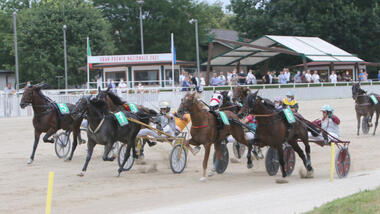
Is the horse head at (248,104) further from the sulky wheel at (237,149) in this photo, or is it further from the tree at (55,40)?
the tree at (55,40)

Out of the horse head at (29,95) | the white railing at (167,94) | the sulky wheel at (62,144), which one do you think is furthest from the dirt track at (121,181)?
the white railing at (167,94)

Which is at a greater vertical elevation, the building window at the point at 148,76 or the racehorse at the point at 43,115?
the building window at the point at 148,76

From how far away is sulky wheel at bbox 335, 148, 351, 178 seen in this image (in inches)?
424

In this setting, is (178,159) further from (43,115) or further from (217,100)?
(43,115)

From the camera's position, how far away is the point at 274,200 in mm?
8391

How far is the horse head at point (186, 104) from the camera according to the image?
34.2 ft

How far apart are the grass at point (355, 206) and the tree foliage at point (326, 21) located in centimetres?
4504

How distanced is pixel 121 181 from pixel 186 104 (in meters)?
2.00

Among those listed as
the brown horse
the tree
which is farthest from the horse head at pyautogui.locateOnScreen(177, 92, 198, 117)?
the tree

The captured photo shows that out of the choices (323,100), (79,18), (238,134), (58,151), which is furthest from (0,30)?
(238,134)

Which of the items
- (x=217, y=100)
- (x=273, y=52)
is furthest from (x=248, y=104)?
(x=273, y=52)

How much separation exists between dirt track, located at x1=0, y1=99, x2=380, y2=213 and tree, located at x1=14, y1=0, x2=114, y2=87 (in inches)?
1208

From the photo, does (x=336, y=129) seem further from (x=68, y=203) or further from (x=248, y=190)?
(x=68, y=203)

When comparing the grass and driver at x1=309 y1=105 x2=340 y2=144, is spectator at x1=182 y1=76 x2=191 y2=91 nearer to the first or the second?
driver at x1=309 y1=105 x2=340 y2=144
